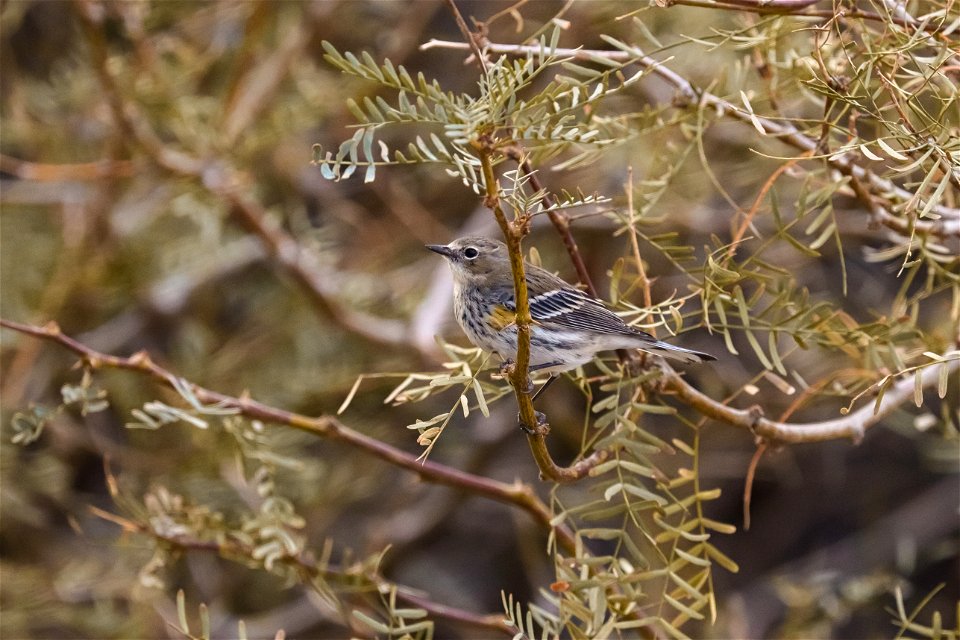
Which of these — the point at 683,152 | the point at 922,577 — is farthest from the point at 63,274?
the point at 922,577

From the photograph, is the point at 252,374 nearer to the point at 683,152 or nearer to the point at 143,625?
the point at 143,625

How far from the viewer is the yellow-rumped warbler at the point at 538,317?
170cm

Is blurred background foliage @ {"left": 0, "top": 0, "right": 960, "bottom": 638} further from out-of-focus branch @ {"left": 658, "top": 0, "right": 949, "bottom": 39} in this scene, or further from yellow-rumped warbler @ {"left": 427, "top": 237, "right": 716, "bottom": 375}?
out-of-focus branch @ {"left": 658, "top": 0, "right": 949, "bottom": 39}

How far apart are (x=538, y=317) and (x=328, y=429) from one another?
67 centimetres

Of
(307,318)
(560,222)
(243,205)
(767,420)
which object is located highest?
(560,222)

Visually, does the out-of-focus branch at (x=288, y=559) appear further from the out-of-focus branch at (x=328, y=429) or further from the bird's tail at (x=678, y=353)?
the bird's tail at (x=678, y=353)

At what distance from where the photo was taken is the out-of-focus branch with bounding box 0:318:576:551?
1319mm

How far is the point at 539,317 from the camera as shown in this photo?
79.0 inches

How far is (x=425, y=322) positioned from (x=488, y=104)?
1918 millimetres

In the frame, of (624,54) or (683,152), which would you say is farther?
(683,152)

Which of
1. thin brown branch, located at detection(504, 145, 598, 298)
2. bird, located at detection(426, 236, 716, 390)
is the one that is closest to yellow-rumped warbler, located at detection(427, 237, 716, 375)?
bird, located at detection(426, 236, 716, 390)

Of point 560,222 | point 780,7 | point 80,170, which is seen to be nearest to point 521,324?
point 560,222

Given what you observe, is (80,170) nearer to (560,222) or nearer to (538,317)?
(538,317)

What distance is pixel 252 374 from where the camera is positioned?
3.15m
